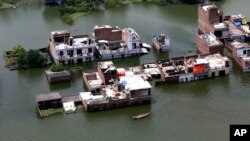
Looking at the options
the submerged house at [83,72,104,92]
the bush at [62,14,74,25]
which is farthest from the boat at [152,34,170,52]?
the bush at [62,14,74,25]

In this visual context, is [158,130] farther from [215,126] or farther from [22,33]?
[22,33]

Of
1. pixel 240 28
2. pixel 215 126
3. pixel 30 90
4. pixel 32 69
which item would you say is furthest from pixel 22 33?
pixel 215 126

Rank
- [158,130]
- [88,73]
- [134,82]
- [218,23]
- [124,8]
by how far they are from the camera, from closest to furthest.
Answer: [158,130]
[134,82]
[88,73]
[218,23]
[124,8]

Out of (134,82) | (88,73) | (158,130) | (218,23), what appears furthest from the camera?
(218,23)

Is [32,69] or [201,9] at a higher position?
[201,9]

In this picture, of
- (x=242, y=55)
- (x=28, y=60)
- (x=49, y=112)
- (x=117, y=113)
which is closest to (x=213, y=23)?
(x=242, y=55)

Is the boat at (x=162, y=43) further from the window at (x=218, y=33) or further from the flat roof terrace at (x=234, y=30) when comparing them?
the flat roof terrace at (x=234, y=30)
